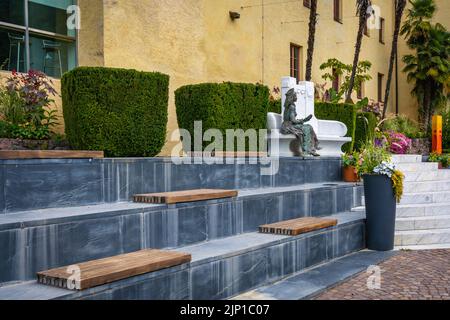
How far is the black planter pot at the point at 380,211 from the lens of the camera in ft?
22.8

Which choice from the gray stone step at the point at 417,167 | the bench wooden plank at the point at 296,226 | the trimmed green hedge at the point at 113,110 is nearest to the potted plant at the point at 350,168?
the gray stone step at the point at 417,167

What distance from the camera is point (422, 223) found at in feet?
25.8

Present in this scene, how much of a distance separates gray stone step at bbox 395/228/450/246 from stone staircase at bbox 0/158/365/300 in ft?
2.91

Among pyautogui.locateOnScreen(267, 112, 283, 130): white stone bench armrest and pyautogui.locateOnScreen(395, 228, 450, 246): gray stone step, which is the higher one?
pyautogui.locateOnScreen(267, 112, 283, 130): white stone bench armrest

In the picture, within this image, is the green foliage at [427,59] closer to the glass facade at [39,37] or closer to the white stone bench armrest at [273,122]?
the white stone bench armrest at [273,122]

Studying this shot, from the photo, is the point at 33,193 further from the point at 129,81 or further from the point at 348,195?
the point at 348,195

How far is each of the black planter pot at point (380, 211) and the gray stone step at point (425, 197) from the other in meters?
1.82

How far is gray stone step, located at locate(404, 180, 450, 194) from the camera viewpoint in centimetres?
962

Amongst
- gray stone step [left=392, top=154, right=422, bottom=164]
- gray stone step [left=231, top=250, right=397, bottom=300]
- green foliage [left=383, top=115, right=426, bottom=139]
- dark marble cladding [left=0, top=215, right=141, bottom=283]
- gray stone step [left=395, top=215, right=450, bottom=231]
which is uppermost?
green foliage [left=383, top=115, right=426, bottom=139]

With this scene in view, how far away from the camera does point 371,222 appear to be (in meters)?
7.16

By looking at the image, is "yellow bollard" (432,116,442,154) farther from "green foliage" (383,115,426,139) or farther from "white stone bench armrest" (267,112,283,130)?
"white stone bench armrest" (267,112,283,130)

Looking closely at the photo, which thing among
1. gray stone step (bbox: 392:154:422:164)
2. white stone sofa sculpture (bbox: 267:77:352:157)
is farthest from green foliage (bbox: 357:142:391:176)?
gray stone step (bbox: 392:154:422:164)

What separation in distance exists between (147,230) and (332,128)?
25.6 ft

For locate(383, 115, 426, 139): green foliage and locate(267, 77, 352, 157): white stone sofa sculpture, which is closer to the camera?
locate(267, 77, 352, 157): white stone sofa sculpture
